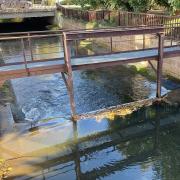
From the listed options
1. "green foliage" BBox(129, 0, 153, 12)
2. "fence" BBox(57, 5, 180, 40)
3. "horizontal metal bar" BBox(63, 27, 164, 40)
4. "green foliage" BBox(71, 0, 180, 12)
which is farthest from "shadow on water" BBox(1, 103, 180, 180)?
"green foliage" BBox(129, 0, 153, 12)

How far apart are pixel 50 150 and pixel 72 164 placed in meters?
1.12

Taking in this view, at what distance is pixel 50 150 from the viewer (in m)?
11.2

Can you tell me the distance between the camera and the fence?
18.7m

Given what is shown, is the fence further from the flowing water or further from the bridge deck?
the flowing water

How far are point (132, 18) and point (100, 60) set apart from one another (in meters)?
10.5

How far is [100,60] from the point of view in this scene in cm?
1413

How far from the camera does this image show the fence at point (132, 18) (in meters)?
18.7

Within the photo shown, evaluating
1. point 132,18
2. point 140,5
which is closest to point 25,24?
point 140,5

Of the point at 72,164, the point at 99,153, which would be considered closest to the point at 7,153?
the point at 72,164

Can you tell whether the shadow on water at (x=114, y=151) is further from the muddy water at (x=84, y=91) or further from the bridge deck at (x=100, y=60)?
the bridge deck at (x=100, y=60)

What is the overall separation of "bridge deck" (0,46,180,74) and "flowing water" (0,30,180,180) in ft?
7.20

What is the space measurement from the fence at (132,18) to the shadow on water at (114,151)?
16.5ft

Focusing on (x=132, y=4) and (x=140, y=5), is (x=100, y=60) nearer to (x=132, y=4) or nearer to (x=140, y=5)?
(x=140, y=5)

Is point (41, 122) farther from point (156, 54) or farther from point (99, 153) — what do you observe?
point (156, 54)
